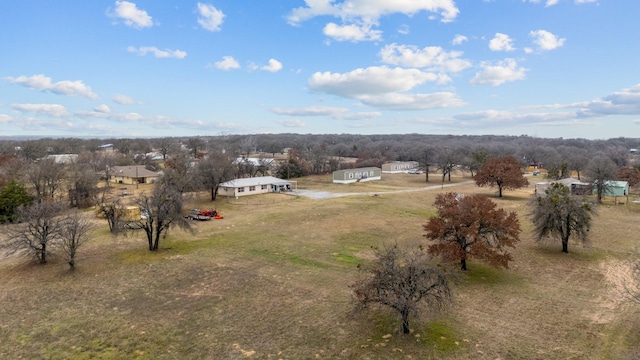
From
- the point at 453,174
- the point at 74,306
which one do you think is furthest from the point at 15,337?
the point at 453,174

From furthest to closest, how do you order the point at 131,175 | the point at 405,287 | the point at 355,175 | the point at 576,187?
1. the point at 355,175
2. the point at 131,175
3. the point at 576,187
4. the point at 405,287

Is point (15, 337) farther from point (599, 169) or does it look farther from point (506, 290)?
point (599, 169)

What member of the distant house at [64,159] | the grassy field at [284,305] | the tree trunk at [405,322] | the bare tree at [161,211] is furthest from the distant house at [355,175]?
the tree trunk at [405,322]

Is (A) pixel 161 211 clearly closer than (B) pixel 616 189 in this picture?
Yes

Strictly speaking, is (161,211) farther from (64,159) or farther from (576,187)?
(64,159)

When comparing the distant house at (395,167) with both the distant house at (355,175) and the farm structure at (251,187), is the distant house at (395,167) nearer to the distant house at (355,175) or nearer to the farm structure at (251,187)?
the distant house at (355,175)

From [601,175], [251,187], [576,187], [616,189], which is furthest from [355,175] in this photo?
[616,189]
